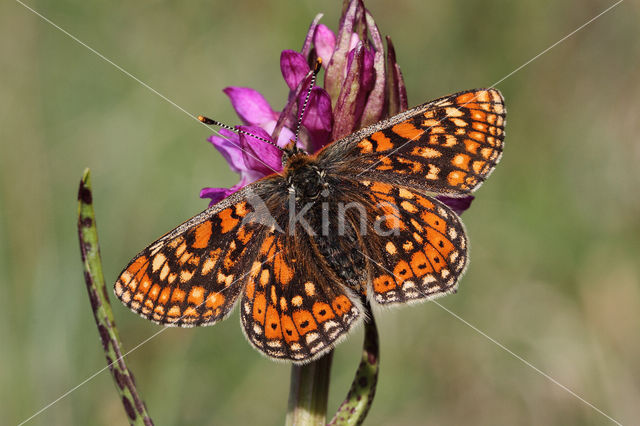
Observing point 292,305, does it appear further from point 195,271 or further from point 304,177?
point 304,177

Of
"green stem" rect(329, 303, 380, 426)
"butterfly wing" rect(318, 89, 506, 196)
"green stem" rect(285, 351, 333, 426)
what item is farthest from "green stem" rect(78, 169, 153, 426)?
"butterfly wing" rect(318, 89, 506, 196)

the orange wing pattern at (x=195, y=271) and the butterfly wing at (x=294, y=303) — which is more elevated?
the orange wing pattern at (x=195, y=271)

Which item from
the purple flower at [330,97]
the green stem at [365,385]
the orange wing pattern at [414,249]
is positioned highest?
the purple flower at [330,97]

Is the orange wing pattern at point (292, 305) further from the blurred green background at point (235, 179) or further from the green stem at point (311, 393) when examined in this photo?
the blurred green background at point (235, 179)

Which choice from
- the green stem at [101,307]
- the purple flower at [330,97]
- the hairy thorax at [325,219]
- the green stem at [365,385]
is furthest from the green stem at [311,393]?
the purple flower at [330,97]

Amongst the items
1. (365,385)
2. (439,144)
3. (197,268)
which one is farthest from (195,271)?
(439,144)

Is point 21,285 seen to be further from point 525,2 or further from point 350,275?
point 525,2
